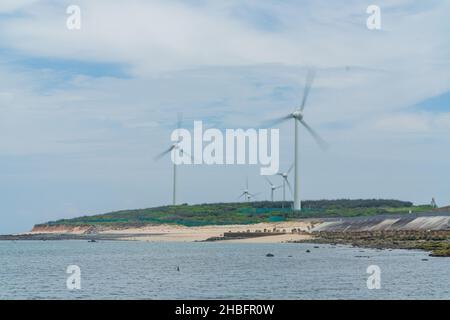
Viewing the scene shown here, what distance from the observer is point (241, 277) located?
7319cm

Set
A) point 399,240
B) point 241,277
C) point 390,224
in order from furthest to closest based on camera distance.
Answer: point 390,224 → point 399,240 → point 241,277

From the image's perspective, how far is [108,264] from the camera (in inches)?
3757

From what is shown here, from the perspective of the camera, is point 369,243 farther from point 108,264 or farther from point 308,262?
point 108,264

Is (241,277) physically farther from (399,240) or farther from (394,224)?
(394,224)

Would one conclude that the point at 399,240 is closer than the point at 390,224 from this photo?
→ Yes

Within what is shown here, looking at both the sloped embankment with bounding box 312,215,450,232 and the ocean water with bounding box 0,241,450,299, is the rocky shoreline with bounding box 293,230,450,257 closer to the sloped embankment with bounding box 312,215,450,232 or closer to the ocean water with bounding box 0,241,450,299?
the sloped embankment with bounding box 312,215,450,232

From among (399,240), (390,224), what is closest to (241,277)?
(399,240)

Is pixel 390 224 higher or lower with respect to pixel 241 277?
higher

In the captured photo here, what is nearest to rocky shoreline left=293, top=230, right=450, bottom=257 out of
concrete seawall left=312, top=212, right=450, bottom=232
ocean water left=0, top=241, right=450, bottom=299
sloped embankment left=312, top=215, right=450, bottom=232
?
sloped embankment left=312, top=215, right=450, bottom=232

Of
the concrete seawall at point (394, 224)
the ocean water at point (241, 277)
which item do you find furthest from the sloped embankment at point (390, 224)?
the ocean water at point (241, 277)

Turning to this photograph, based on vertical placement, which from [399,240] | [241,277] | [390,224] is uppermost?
[390,224]

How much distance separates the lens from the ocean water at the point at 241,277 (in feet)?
195

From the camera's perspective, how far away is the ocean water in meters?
59.5

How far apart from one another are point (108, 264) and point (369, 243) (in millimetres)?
40512
